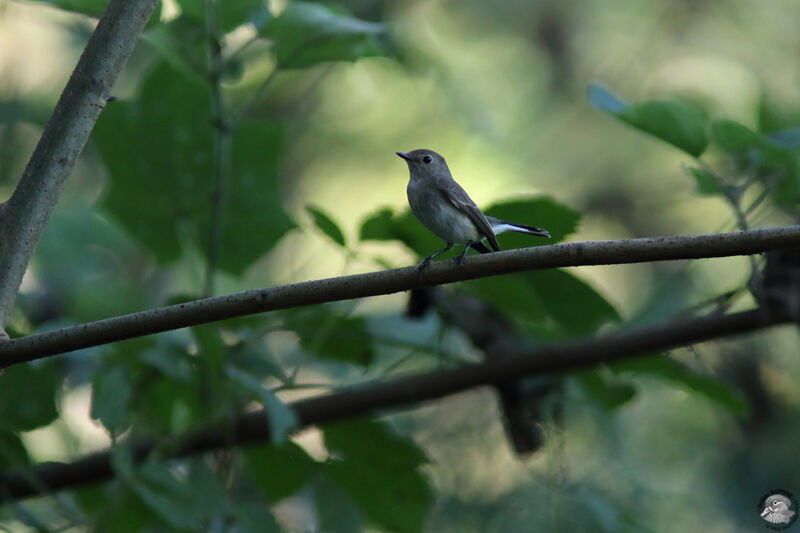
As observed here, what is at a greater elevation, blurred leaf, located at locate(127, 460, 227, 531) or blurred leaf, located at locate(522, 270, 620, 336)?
blurred leaf, located at locate(522, 270, 620, 336)

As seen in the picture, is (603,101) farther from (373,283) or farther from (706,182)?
(373,283)

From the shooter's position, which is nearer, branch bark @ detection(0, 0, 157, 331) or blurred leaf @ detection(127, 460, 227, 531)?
branch bark @ detection(0, 0, 157, 331)

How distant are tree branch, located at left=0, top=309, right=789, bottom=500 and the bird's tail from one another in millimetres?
269

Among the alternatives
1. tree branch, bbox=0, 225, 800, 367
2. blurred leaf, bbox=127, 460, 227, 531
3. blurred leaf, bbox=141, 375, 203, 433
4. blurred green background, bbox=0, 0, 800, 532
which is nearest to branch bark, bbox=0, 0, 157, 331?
tree branch, bbox=0, 225, 800, 367

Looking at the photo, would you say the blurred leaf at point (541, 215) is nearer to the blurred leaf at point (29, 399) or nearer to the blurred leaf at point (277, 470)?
the blurred leaf at point (277, 470)

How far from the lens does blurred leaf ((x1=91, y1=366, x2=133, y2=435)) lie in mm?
1424

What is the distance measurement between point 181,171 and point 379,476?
0.83 meters

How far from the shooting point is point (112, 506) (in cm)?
147

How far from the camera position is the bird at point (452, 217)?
70.9 inches

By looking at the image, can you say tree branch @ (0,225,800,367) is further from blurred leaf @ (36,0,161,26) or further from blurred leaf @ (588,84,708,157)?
blurred leaf @ (36,0,161,26)

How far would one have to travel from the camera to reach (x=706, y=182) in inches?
63.7

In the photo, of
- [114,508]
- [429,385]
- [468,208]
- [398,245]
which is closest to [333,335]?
[429,385]

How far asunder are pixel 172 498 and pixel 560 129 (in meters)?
3.30

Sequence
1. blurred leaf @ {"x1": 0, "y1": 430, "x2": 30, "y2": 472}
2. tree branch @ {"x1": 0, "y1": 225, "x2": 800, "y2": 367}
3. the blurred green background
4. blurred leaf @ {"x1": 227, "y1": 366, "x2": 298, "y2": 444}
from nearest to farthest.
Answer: tree branch @ {"x1": 0, "y1": 225, "x2": 800, "y2": 367} < blurred leaf @ {"x1": 227, "y1": 366, "x2": 298, "y2": 444} < blurred leaf @ {"x1": 0, "y1": 430, "x2": 30, "y2": 472} < the blurred green background
